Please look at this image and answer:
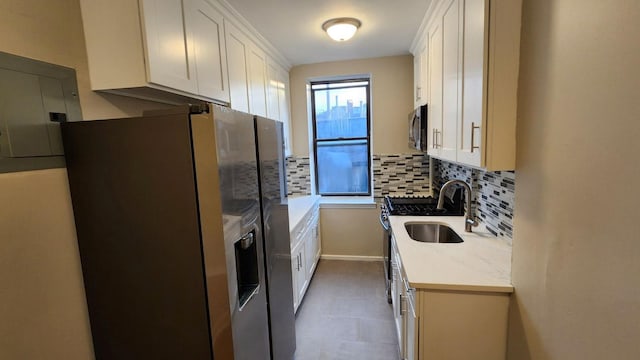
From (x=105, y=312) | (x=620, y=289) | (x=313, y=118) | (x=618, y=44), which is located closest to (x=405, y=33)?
(x=313, y=118)

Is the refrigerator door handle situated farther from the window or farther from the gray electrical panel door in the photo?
the window

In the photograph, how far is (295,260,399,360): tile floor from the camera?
7.11ft

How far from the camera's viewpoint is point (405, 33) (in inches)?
104

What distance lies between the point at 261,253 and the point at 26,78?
3.73 feet

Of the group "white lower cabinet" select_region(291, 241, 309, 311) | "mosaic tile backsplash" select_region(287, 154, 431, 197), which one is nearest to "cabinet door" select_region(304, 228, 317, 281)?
"white lower cabinet" select_region(291, 241, 309, 311)

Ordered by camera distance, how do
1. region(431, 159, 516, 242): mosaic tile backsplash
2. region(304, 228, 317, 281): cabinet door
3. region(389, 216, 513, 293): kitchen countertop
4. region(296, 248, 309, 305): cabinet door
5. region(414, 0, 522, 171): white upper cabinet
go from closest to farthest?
region(414, 0, 522, 171): white upper cabinet < region(389, 216, 513, 293): kitchen countertop < region(431, 159, 516, 242): mosaic tile backsplash < region(296, 248, 309, 305): cabinet door < region(304, 228, 317, 281): cabinet door

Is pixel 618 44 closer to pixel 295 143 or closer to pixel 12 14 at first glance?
pixel 12 14

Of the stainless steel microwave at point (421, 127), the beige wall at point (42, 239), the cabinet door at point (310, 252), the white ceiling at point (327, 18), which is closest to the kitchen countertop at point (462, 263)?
the stainless steel microwave at point (421, 127)

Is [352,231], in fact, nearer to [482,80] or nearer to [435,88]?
[435,88]

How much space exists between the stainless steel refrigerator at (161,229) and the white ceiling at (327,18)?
129 centimetres

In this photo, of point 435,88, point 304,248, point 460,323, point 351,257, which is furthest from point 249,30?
point 351,257

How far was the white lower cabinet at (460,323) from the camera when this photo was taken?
131 cm

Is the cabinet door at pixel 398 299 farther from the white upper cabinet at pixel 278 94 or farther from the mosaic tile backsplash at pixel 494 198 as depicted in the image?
the white upper cabinet at pixel 278 94

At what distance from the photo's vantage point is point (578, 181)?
0.85m
